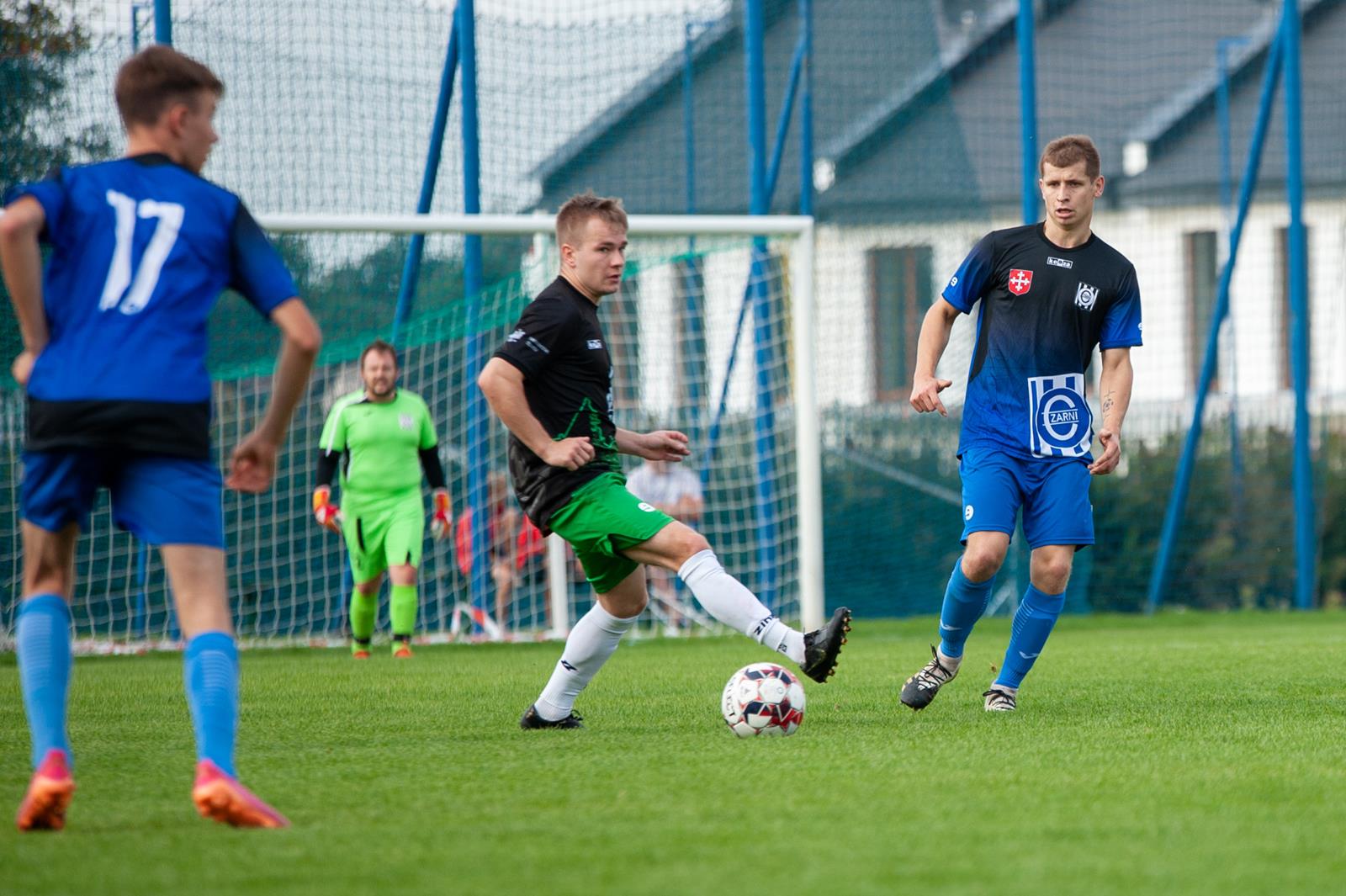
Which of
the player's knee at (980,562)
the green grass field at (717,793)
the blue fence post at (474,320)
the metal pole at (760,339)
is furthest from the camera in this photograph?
the metal pole at (760,339)

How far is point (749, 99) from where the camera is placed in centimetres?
1277

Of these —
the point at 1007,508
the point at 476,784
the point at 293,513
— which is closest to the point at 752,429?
the point at 293,513

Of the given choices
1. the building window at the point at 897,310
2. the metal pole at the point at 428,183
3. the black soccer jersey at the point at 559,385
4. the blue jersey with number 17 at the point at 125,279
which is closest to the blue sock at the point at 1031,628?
the black soccer jersey at the point at 559,385

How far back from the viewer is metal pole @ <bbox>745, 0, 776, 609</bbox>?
41.0 feet

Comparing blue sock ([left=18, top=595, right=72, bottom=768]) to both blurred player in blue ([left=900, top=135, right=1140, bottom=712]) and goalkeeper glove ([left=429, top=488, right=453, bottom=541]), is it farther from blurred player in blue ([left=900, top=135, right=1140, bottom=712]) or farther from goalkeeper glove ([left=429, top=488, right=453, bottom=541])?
goalkeeper glove ([left=429, top=488, right=453, bottom=541])

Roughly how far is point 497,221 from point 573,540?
18.8 feet

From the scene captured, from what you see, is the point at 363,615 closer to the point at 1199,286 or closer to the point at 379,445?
the point at 379,445

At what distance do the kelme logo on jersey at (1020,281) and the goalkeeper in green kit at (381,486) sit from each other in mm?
5089

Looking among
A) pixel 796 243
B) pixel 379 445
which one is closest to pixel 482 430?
pixel 379 445

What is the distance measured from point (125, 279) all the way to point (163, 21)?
8.70 meters

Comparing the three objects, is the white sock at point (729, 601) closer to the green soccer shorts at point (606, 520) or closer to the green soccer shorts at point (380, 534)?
the green soccer shorts at point (606, 520)

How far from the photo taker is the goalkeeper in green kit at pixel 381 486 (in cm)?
1056

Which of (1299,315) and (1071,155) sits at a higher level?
(1071,155)

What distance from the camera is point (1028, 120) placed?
13.3 m
